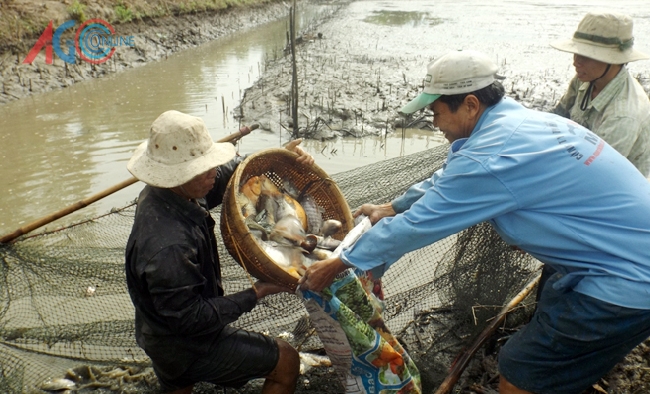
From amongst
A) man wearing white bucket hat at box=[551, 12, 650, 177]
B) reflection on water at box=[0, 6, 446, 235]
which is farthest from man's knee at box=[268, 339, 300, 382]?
reflection on water at box=[0, 6, 446, 235]

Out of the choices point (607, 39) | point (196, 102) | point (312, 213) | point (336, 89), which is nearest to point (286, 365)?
point (312, 213)

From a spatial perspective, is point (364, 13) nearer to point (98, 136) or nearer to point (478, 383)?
point (98, 136)

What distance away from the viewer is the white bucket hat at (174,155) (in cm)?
217

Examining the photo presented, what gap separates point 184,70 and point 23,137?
5377 mm

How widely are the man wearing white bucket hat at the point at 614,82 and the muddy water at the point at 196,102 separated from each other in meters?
4.60

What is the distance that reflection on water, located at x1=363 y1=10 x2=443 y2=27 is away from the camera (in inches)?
879

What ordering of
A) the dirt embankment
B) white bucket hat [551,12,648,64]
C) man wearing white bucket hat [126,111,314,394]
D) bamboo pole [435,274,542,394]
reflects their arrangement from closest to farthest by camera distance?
man wearing white bucket hat [126,111,314,394] < bamboo pole [435,274,542,394] < white bucket hat [551,12,648,64] < the dirt embankment

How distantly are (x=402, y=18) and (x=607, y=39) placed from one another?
22262 mm

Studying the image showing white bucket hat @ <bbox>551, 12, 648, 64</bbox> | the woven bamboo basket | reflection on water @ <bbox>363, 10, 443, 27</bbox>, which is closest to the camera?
the woven bamboo basket

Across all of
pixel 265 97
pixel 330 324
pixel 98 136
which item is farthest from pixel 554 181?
pixel 265 97

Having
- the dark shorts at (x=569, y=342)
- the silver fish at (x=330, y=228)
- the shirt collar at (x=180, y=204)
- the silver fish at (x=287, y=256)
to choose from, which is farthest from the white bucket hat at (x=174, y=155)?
the dark shorts at (x=569, y=342)

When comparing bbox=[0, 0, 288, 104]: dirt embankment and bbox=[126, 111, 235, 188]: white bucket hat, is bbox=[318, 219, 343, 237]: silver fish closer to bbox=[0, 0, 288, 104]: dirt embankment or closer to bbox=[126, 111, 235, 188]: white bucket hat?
bbox=[126, 111, 235, 188]: white bucket hat

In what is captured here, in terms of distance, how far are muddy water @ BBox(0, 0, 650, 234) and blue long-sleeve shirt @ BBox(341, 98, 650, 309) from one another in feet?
15.2

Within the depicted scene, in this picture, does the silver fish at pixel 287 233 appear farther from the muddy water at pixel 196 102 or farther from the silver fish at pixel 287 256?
the muddy water at pixel 196 102
